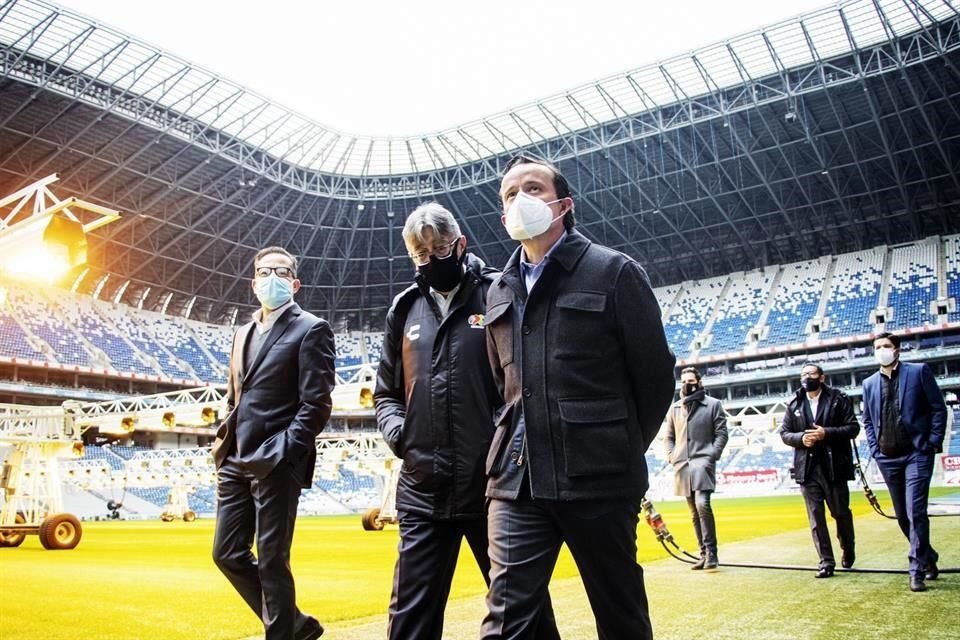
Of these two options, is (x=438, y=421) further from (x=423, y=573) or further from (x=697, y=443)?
(x=697, y=443)

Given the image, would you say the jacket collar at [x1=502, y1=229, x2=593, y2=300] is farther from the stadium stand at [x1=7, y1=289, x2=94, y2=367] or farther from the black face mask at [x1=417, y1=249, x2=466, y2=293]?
the stadium stand at [x1=7, y1=289, x2=94, y2=367]

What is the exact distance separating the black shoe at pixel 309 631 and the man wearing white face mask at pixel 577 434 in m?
1.96

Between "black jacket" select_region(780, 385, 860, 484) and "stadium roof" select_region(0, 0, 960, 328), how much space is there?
28.1m

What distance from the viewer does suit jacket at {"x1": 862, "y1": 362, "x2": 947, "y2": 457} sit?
641 cm

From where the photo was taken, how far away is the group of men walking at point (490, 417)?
2625 mm

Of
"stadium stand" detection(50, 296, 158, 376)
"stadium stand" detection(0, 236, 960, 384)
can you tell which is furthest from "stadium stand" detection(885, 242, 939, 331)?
"stadium stand" detection(50, 296, 158, 376)

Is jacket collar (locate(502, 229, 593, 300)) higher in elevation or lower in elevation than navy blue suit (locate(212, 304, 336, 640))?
higher

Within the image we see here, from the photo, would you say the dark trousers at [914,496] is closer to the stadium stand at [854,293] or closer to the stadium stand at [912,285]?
the stadium stand at [912,285]

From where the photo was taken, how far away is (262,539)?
4051 millimetres

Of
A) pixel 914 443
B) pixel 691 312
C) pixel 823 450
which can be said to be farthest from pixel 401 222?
pixel 914 443

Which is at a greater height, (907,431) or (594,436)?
(594,436)

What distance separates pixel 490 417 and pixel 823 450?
534 cm

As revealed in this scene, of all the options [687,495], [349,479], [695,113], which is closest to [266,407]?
[687,495]

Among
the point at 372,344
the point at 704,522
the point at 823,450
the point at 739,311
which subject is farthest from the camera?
the point at 372,344
